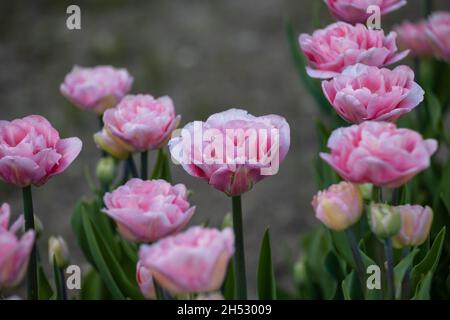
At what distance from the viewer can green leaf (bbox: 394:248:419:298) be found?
0.78 meters

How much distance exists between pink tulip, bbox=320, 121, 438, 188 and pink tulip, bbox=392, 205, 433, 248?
0.18ft

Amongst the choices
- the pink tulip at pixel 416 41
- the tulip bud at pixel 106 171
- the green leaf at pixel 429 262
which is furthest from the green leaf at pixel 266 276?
the pink tulip at pixel 416 41

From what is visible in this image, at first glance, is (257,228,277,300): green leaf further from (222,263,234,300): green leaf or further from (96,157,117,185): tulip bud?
(96,157,117,185): tulip bud

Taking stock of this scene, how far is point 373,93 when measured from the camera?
2.66ft

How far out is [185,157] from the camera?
29.0 inches

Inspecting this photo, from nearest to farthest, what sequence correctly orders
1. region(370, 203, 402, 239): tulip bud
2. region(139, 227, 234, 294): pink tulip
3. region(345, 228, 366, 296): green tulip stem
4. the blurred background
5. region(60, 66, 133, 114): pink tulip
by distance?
region(139, 227, 234, 294): pink tulip < region(370, 203, 402, 239): tulip bud < region(345, 228, 366, 296): green tulip stem < region(60, 66, 133, 114): pink tulip < the blurred background

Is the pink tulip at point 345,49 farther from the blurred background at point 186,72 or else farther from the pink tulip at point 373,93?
the blurred background at point 186,72

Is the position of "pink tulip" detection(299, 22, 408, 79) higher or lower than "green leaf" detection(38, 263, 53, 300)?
higher

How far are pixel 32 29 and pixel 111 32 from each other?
30 centimetres

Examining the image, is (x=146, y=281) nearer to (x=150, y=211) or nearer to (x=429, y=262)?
(x=150, y=211)

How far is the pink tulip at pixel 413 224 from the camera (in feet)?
2.47

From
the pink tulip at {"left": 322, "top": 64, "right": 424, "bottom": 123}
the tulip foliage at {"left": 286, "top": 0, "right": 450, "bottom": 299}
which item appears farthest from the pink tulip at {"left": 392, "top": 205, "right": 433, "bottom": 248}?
the pink tulip at {"left": 322, "top": 64, "right": 424, "bottom": 123}

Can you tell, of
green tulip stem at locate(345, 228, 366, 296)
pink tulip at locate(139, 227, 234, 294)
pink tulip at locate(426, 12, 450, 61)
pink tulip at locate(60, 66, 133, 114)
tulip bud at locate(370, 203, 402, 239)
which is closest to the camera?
pink tulip at locate(139, 227, 234, 294)

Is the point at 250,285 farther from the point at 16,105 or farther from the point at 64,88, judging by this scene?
the point at 16,105
